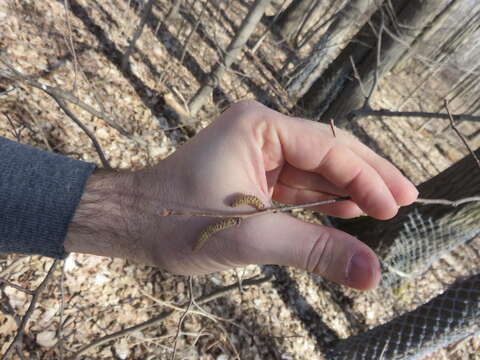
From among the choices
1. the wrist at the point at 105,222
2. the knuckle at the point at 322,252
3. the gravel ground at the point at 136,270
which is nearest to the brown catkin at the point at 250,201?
the knuckle at the point at 322,252

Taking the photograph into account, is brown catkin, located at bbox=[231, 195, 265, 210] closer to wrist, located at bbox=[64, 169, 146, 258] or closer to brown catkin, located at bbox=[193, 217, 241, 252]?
brown catkin, located at bbox=[193, 217, 241, 252]

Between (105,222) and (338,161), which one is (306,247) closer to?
(338,161)

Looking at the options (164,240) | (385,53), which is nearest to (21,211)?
(164,240)

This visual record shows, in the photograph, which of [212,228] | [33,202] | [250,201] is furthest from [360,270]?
[33,202]

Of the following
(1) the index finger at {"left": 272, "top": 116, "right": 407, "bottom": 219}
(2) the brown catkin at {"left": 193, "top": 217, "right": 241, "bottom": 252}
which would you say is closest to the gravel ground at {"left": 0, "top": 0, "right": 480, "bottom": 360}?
(2) the brown catkin at {"left": 193, "top": 217, "right": 241, "bottom": 252}

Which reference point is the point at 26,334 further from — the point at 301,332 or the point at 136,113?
the point at 136,113
